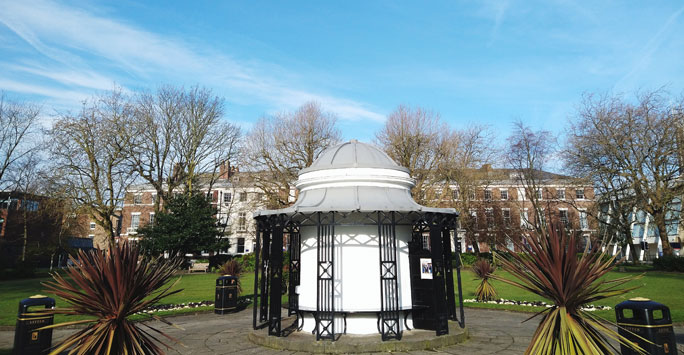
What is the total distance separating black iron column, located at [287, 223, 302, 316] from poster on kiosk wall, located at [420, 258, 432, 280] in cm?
307

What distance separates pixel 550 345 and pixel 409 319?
15.6ft

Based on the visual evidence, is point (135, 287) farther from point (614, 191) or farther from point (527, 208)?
point (527, 208)

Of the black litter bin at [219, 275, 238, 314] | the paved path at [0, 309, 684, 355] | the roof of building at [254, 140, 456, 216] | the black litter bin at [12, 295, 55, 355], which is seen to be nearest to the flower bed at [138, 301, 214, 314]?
the paved path at [0, 309, 684, 355]

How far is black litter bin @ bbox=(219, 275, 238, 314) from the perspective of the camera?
14.1 meters

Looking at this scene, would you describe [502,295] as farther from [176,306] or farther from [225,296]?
[176,306]

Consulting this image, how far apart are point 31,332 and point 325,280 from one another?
5657 millimetres

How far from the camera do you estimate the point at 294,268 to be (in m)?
11.1

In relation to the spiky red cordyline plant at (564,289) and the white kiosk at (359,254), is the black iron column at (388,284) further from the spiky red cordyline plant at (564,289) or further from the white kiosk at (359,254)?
the spiky red cordyline plant at (564,289)

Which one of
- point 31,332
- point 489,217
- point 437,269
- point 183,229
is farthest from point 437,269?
point 489,217

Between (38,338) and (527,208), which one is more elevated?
(527,208)

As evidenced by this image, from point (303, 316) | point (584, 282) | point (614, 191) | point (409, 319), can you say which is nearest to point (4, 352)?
point (303, 316)

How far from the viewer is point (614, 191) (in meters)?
28.0

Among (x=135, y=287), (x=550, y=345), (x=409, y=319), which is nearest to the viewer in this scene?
(x=550, y=345)

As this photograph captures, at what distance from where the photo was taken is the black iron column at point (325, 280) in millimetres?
8594
